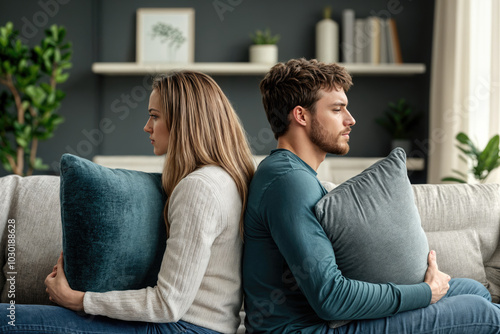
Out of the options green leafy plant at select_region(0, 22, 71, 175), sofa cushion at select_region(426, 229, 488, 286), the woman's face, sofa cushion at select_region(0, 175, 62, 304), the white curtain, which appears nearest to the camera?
the woman's face

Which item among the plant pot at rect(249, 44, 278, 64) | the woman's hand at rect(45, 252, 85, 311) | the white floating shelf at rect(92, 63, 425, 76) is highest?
the plant pot at rect(249, 44, 278, 64)

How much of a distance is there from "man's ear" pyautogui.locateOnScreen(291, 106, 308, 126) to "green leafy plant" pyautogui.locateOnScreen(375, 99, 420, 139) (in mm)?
2802

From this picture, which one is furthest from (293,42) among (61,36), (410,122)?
(61,36)

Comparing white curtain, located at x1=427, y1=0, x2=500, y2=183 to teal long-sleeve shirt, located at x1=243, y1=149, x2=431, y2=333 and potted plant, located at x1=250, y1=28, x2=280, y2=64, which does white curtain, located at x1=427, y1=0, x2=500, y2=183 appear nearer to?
potted plant, located at x1=250, y1=28, x2=280, y2=64

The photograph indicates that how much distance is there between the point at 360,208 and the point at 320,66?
1.38 feet

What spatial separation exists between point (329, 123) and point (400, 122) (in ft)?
9.24

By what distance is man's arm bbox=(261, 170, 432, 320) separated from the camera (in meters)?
1.09

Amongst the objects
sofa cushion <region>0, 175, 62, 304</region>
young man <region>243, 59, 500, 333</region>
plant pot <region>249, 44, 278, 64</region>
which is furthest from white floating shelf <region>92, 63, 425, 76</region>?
young man <region>243, 59, 500, 333</region>

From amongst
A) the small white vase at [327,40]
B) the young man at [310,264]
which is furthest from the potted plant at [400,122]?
the young man at [310,264]

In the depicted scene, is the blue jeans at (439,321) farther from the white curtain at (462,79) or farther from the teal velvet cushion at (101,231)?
the white curtain at (462,79)

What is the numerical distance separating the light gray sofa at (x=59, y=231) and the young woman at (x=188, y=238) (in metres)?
0.35

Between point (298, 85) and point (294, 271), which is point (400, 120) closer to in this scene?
point (298, 85)

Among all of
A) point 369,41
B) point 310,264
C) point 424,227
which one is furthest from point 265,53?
point 310,264

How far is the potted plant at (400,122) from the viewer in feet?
13.0
